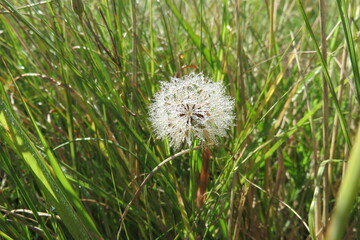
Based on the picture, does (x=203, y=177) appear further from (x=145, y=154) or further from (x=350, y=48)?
(x=350, y=48)

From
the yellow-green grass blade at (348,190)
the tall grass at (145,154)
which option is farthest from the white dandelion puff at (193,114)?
the yellow-green grass blade at (348,190)

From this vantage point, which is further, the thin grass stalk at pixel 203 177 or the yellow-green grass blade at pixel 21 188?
the thin grass stalk at pixel 203 177

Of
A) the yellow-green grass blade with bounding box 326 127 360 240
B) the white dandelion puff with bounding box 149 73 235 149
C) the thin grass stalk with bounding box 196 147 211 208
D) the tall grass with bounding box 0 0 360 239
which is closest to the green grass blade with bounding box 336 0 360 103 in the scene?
the tall grass with bounding box 0 0 360 239

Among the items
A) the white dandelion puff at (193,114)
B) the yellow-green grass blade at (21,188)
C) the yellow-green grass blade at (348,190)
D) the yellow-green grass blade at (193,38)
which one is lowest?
the yellow-green grass blade at (348,190)

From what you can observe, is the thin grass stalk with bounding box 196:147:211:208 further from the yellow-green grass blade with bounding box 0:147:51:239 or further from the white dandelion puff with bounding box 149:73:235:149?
the yellow-green grass blade with bounding box 0:147:51:239

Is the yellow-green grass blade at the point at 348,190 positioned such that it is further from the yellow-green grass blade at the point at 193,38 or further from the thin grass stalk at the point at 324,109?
the yellow-green grass blade at the point at 193,38

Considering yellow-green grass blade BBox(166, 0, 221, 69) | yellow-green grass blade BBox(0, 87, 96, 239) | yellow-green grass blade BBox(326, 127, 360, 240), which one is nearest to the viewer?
yellow-green grass blade BBox(326, 127, 360, 240)

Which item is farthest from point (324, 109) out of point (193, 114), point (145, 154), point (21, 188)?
point (21, 188)

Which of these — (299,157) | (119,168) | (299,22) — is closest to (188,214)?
(119,168)
